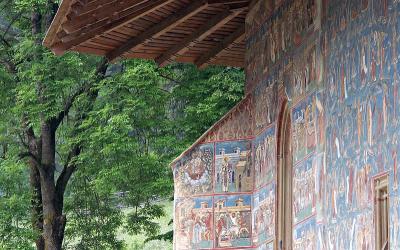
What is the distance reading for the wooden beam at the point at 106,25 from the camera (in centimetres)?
2272

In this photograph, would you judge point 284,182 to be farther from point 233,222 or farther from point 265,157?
point 233,222

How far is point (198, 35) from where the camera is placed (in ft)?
81.1

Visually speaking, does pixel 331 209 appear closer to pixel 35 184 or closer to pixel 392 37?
pixel 392 37

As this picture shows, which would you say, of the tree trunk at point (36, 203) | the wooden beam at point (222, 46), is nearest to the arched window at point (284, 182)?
the wooden beam at point (222, 46)

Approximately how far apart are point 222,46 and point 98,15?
14.0 feet

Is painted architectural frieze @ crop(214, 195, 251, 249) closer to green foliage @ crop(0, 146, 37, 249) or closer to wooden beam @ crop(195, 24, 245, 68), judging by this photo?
wooden beam @ crop(195, 24, 245, 68)

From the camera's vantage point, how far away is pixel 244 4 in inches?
944

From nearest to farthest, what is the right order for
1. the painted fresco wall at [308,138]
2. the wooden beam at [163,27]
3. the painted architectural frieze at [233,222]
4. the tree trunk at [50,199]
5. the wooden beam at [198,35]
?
the painted fresco wall at [308,138]
the wooden beam at [163,27]
the painted architectural frieze at [233,222]
the wooden beam at [198,35]
the tree trunk at [50,199]

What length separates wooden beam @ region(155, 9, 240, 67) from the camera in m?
Answer: 24.1

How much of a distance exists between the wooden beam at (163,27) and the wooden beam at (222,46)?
1579 mm

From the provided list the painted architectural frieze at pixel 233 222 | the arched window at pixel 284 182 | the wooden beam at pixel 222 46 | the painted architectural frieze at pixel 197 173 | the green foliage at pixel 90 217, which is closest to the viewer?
the arched window at pixel 284 182

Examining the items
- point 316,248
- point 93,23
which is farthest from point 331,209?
point 93,23

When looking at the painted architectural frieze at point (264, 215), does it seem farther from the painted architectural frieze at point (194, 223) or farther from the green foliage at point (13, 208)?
the green foliage at point (13, 208)

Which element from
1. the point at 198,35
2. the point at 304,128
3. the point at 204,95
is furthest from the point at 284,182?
the point at 204,95
